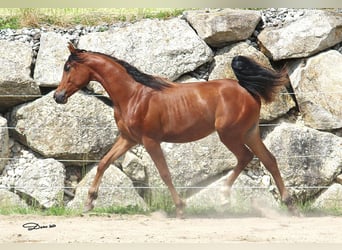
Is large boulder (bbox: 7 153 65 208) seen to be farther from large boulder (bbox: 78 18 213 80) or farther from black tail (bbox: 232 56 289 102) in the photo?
black tail (bbox: 232 56 289 102)

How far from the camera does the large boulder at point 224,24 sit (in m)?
6.30

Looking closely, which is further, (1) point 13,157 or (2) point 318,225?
(1) point 13,157

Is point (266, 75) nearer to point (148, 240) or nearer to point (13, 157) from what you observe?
point (148, 240)

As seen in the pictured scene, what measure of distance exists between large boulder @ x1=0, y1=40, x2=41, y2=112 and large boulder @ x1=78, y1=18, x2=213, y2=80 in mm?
489

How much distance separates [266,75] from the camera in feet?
18.1

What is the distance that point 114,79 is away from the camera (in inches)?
216

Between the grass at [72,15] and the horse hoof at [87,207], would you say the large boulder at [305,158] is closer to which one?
the grass at [72,15]

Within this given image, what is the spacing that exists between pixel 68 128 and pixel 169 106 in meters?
1.02

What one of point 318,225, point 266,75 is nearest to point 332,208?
point 318,225

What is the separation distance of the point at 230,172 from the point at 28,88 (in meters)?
1.76

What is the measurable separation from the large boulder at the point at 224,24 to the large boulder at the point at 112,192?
1.37 meters

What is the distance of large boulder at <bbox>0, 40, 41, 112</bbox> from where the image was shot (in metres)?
6.12

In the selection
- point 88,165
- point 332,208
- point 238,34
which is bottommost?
point 332,208

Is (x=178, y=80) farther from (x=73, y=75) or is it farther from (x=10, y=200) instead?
(x=10, y=200)
